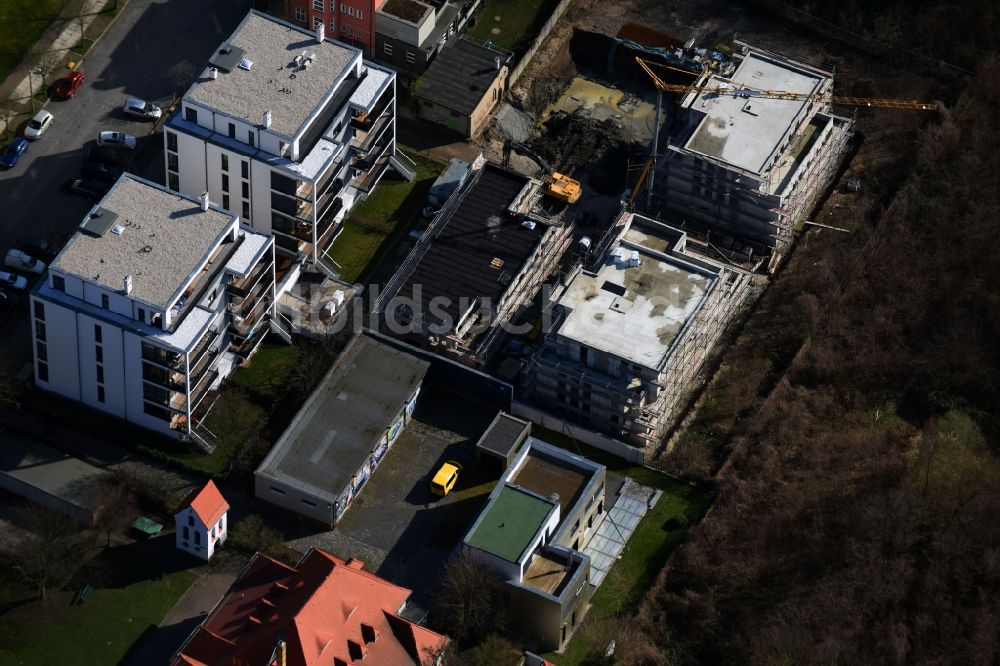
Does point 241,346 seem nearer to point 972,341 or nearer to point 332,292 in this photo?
point 332,292

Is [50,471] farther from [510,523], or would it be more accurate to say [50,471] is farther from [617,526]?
[617,526]

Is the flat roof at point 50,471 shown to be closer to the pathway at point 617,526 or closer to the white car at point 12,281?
the white car at point 12,281

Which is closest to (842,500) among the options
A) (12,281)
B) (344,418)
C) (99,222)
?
(344,418)

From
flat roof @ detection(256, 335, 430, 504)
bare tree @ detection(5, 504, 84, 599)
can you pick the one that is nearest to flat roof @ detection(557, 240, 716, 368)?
flat roof @ detection(256, 335, 430, 504)

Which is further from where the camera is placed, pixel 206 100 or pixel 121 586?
pixel 206 100

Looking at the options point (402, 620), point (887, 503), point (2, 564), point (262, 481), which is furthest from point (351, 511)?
point (887, 503)

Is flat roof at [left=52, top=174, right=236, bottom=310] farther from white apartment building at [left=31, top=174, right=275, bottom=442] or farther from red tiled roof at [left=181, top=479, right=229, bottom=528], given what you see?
red tiled roof at [left=181, top=479, right=229, bottom=528]

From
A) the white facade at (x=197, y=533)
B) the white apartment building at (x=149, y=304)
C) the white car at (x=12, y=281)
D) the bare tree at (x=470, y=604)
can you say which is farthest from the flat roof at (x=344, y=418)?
the white car at (x=12, y=281)
